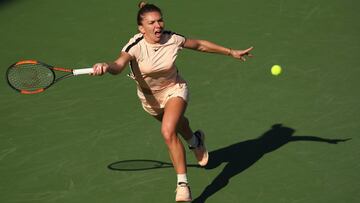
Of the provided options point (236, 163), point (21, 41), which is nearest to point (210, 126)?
point (236, 163)

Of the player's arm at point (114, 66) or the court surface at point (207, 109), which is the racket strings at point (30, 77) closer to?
the player's arm at point (114, 66)

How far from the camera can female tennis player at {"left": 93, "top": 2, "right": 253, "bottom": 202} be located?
7734 millimetres

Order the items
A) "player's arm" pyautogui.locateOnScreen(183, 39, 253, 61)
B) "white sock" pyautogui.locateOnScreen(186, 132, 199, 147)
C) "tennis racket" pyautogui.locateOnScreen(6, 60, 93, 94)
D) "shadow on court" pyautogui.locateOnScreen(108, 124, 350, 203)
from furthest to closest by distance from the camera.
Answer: "white sock" pyautogui.locateOnScreen(186, 132, 199, 147) → "shadow on court" pyautogui.locateOnScreen(108, 124, 350, 203) → "player's arm" pyautogui.locateOnScreen(183, 39, 253, 61) → "tennis racket" pyautogui.locateOnScreen(6, 60, 93, 94)

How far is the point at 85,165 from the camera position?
877 cm

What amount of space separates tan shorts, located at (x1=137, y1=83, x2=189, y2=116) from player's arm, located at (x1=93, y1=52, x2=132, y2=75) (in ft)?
1.89

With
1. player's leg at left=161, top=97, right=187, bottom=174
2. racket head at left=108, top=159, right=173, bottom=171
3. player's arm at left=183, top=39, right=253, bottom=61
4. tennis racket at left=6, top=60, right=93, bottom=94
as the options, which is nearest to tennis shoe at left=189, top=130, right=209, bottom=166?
racket head at left=108, top=159, right=173, bottom=171

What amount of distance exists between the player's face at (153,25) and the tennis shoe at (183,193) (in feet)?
5.00

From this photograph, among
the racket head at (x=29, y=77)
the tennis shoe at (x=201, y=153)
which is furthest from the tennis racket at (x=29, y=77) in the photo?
the tennis shoe at (x=201, y=153)

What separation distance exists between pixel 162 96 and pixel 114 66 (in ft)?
2.95

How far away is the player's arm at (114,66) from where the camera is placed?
23.6 ft

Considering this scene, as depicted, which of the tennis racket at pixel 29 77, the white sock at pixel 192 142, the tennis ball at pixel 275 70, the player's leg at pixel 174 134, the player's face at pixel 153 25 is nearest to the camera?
the player's leg at pixel 174 134

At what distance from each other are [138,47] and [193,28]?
14.1 feet

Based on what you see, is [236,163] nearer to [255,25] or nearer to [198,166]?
[198,166]

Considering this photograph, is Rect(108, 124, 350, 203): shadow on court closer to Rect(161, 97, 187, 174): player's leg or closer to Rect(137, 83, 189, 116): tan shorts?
Rect(161, 97, 187, 174): player's leg
